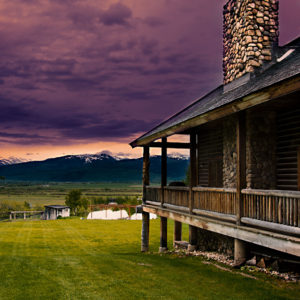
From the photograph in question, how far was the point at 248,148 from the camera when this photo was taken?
13.7 meters

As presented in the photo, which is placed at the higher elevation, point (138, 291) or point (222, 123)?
point (222, 123)

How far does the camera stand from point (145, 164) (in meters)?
22.3

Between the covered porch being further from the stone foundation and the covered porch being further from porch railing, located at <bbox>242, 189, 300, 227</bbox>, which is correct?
the stone foundation

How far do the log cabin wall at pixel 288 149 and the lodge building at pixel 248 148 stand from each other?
0.10ft

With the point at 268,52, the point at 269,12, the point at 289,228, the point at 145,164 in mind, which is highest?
the point at 269,12

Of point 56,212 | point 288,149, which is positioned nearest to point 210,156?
point 288,149

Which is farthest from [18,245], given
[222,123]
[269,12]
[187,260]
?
[269,12]

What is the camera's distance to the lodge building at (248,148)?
32.1ft

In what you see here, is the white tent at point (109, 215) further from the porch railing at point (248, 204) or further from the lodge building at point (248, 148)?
the porch railing at point (248, 204)

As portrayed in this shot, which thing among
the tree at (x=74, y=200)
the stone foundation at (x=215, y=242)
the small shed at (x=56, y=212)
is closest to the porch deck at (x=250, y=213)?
the stone foundation at (x=215, y=242)

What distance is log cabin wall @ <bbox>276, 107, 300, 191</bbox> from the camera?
12.8m

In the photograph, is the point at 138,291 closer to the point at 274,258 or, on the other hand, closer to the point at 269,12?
the point at 274,258

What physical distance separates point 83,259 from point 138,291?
Answer: 658cm

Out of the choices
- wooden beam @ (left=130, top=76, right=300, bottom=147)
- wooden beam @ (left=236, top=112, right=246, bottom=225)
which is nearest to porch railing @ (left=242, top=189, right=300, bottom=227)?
wooden beam @ (left=236, top=112, right=246, bottom=225)
